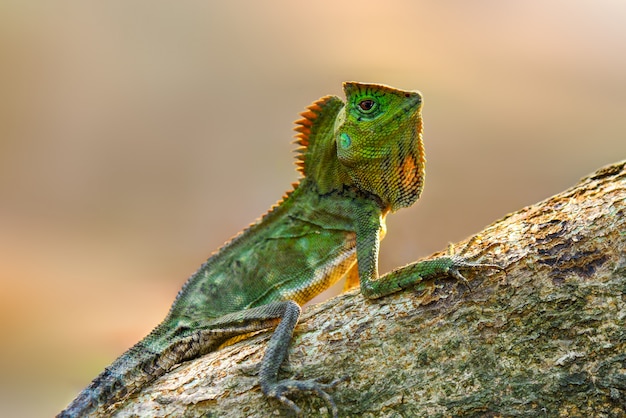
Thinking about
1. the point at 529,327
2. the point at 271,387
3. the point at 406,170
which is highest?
the point at 406,170

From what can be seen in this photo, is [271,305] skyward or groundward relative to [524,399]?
skyward

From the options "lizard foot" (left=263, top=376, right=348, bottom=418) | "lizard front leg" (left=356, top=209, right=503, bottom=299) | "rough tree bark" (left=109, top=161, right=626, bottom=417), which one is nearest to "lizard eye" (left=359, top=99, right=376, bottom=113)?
"lizard front leg" (left=356, top=209, right=503, bottom=299)

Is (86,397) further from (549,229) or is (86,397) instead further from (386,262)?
(386,262)

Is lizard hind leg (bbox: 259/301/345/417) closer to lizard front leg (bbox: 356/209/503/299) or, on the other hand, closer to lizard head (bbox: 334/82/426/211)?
lizard front leg (bbox: 356/209/503/299)

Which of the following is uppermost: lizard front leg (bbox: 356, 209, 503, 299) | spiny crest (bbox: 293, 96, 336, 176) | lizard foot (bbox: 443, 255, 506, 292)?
spiny crest (bbox: 293, 96, 336, 176)

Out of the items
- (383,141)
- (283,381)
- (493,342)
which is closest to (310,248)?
(383,141)

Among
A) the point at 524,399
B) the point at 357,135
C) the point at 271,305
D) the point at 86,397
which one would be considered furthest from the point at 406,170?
the point at 86,397

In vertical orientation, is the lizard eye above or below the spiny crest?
below

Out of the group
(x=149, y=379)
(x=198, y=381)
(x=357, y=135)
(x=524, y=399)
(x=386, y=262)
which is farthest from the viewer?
(x=386, y=262)
